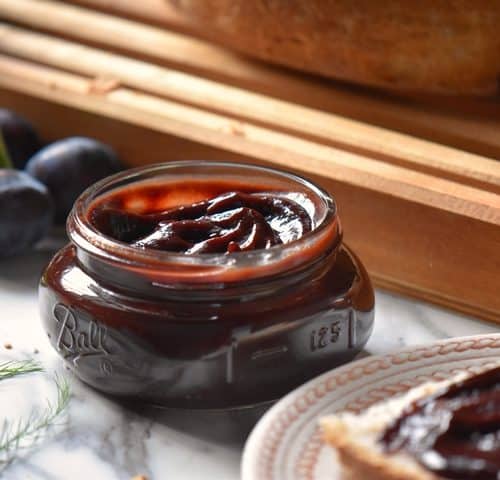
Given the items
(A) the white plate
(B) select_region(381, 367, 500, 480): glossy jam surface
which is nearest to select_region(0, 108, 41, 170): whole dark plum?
(A) the white plate

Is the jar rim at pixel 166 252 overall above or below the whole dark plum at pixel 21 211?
above

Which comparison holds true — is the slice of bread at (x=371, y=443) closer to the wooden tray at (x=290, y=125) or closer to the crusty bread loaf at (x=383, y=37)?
the wooden tray at (x=290, y=125)

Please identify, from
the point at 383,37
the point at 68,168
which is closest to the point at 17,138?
the point at 68,168

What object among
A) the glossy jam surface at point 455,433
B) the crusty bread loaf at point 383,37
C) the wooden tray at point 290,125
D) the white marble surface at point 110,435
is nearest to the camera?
the glossy jam surface at point 455,433

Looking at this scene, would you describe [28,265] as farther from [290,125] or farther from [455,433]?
[455,433]

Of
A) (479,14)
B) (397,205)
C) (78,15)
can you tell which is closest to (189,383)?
(397,205)

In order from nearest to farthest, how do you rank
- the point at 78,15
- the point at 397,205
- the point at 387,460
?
1. the point at 387,460
2. the point at 397,205
3. the point at 78,15

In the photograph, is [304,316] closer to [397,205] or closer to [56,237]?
[397,205]

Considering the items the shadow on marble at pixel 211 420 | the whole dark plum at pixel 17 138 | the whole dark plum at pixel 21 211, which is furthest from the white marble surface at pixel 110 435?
the whole dark plum at pixel 17 138
